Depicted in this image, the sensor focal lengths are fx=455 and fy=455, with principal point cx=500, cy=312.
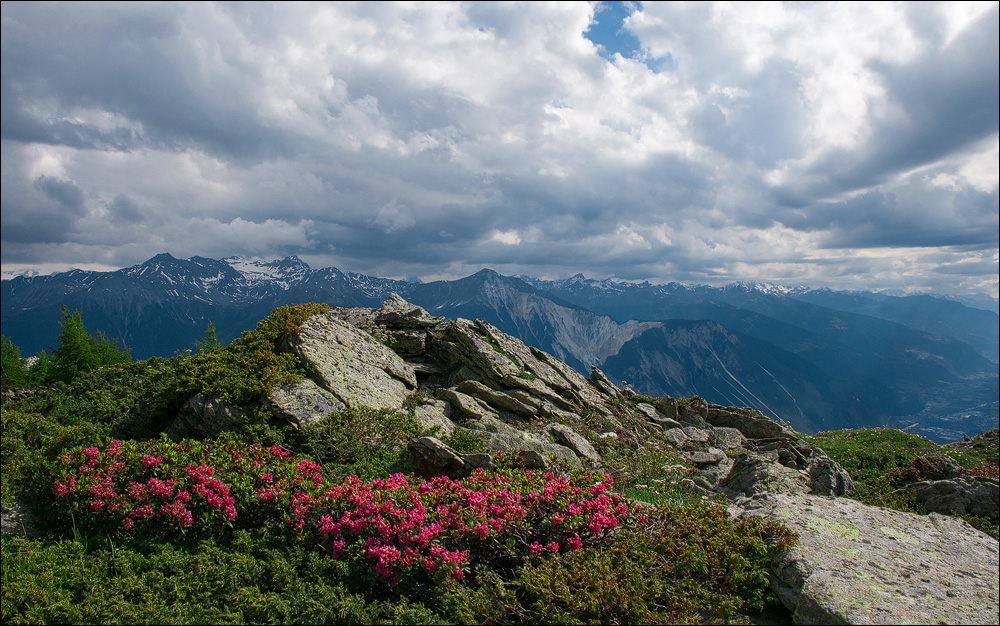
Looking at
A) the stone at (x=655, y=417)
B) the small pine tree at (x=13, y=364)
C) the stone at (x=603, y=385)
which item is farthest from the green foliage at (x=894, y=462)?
the small pine tree at (x=13, y=364)

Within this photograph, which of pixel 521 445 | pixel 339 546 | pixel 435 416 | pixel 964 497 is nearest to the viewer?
pixel 339 546

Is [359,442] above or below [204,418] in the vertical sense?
below

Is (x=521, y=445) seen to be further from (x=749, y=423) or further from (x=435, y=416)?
(x=749, y=423)

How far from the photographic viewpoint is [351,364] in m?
18.6

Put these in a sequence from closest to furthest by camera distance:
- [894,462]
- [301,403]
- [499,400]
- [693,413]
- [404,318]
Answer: [301,403]
[894,462]
[499,400]
[404,318]
[693,413]

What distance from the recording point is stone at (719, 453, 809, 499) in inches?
508

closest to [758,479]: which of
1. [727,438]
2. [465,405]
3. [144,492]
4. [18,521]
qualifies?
[465,405]

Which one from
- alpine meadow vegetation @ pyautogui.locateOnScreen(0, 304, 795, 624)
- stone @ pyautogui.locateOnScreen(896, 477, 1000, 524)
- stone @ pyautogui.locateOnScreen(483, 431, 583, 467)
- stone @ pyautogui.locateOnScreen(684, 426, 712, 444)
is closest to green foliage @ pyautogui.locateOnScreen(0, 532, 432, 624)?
alpine meadow vegetation @ pyautogui.locateOnScreen(0, 304, 795, 624)

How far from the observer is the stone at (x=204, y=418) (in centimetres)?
1354

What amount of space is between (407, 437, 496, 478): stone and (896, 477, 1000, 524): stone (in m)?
13.1

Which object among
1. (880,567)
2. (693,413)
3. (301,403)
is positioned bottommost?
(693,413)

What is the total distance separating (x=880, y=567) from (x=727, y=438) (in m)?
21.2

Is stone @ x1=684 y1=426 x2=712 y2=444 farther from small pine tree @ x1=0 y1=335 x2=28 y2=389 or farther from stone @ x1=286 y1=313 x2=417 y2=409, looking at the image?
small pine tree @ x1=0 y1=335 x2=28 y2=389

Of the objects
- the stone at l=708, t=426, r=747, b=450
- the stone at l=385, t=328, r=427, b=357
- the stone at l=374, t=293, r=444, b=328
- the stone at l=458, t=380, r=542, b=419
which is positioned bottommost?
the stone at l=708, t=426, r=747, b=450
